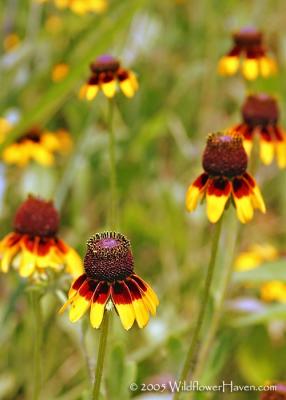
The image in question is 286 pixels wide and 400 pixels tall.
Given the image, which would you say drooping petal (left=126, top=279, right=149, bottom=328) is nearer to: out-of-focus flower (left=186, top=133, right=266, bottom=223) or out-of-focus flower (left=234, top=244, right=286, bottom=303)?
out-of-focus flower (left=186, top=133, right=266, bottom=223)

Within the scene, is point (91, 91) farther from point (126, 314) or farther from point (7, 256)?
point (126, 314)

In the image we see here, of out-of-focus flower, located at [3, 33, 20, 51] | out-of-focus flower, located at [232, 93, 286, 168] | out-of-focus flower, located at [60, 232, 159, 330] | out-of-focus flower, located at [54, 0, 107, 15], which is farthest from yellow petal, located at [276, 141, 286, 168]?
out-of-focus flower, located at [3, 33, 20, 51]

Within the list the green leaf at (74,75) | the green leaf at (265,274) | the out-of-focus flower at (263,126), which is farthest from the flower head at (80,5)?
the green leaf at (265,274)

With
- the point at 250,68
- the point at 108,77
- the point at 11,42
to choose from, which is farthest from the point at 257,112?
the point at 11,42

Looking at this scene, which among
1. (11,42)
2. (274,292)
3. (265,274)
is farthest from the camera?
(11,42)

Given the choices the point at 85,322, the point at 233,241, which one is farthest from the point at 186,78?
the point at 85,322

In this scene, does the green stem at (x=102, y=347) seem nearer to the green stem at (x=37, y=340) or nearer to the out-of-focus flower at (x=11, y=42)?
the green stem at (x=37, y=340)

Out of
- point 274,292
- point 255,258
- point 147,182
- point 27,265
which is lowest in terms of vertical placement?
point 27,265

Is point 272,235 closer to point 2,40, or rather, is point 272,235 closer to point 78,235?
point 78,235
